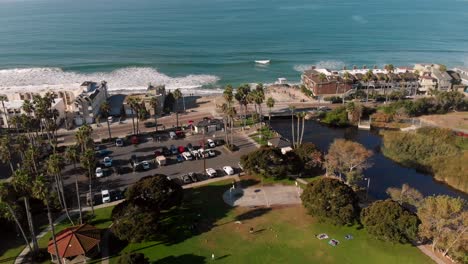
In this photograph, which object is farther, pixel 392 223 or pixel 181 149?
pixel 181 149

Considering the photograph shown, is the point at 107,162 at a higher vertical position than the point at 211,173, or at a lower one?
higher

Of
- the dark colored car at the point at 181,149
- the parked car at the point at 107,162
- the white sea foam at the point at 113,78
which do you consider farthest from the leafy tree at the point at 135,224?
the white sea foam at the point at 113,78

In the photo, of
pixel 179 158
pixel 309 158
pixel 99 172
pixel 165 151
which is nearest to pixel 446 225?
pixel 309 158

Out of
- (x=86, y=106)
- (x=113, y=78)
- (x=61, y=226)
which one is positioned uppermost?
(x=113, y=78)

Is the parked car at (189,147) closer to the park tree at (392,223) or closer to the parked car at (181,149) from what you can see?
the parked car at (181,149)

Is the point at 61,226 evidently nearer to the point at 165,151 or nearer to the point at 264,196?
the point at 165,151

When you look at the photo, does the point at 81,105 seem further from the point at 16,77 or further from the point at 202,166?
the point at 16,77
